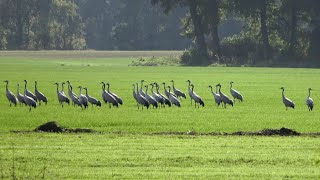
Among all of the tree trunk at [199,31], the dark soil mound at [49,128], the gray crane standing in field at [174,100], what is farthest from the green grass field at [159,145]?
the tree trunk at [199,31]

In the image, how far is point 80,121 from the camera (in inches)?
1427

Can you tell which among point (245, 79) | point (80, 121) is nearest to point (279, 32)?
point (245, 79)

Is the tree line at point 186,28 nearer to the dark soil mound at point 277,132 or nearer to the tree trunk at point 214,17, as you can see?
the tree trunk at point 214,17

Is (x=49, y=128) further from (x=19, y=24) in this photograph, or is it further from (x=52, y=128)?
(x=19, y=24)

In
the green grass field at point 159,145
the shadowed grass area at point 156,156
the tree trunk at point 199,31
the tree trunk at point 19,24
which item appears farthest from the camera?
the tree trunk at point 19,24

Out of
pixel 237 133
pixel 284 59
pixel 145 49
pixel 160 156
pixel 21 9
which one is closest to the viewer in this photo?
pixel 160 156

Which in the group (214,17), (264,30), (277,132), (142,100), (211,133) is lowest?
(211,133)

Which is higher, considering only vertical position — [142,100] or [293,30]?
[293,30]

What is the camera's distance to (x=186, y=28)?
117 metres

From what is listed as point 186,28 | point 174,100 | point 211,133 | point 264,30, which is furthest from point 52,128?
point 186,28

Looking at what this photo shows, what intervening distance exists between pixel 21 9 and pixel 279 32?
185 ft

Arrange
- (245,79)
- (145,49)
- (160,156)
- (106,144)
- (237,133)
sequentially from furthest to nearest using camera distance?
(145,49) → (245,79) → (237,133) → (106,144) → (160,156)

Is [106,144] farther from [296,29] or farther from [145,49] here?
[145,49]

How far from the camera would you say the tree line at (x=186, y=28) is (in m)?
109
